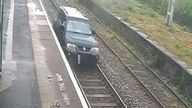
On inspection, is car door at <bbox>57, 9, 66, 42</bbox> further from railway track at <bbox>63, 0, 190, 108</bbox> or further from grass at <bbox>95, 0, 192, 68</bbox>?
grass at <bbox>95, 0, 192, 68</bbox>

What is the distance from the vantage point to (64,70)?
17.2m

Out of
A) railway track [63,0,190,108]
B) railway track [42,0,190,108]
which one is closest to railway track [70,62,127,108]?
railway track [42,0,190,108]

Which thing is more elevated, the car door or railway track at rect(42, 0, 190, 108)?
the car door

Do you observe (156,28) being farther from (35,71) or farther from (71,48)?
(35,71)

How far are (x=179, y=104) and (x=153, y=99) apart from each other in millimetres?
1008

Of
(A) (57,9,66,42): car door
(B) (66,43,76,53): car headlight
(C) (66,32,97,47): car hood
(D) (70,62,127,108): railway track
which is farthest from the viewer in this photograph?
(A) (57,9,66,42): car door

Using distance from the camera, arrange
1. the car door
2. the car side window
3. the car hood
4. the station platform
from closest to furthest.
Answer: the station platform
the car hood
the car door
the car side window

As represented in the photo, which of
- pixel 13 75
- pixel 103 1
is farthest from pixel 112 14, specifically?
pixel 13 75

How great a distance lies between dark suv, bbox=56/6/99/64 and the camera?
20016mm

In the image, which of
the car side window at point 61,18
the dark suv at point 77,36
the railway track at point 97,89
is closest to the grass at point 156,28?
the railway track at point 97,89

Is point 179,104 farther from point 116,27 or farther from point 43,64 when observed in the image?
point 116,27

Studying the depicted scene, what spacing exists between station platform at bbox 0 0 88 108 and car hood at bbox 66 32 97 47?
0.68 m

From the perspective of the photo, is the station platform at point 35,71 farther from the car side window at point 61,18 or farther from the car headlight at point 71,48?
the car side window at point 61,18

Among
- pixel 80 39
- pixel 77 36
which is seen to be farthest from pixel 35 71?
pixel 77 36
